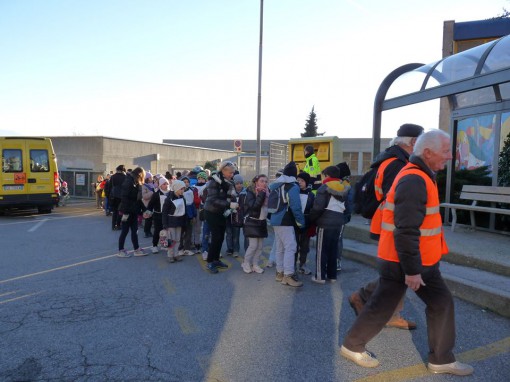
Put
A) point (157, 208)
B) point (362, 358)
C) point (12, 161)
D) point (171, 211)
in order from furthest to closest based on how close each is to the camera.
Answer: point (12, 161), point (157, 208), point (171, 211), point (362, 358)

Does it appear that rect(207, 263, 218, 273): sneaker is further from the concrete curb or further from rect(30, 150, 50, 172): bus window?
rect(30, 150, 50, 172): bus window

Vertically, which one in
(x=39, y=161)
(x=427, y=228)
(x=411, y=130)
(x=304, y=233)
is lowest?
(x=304, y=233)

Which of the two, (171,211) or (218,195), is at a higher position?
(218,195)

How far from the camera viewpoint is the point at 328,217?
19.0ft

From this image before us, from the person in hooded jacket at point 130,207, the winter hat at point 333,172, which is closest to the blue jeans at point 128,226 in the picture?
the person in hooded jacket at point 130,207

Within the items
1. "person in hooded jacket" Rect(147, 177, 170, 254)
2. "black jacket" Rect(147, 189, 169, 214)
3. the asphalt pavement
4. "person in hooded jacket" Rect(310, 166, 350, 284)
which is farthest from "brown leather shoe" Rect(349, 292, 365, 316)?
"black jacket" Rect(147, 189, 169, 214)

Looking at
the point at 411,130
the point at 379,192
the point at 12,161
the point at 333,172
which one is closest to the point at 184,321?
the point at 379,192

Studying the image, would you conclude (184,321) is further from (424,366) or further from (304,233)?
(304,233)

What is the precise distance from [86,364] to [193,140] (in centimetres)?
5341

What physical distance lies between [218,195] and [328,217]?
1.88m

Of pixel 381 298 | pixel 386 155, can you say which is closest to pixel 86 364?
pixel 381 298

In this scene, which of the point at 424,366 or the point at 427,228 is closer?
the point at 427,228

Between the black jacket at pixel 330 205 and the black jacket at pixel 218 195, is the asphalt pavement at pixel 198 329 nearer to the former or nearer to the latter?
the black jacket at pixel 330 205

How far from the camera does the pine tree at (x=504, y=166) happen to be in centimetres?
809
